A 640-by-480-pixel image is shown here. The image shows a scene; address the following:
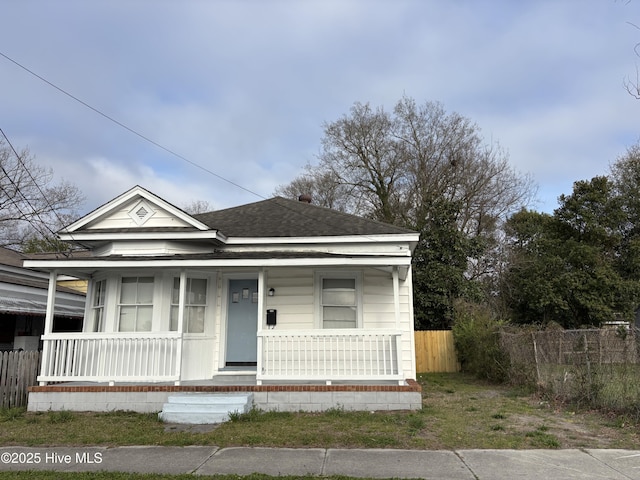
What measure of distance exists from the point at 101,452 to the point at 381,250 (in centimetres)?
715

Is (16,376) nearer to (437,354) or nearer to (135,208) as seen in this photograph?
(135,208)

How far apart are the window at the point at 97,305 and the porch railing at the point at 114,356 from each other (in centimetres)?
93

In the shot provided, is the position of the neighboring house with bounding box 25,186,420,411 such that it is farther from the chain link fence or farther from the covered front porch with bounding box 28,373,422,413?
the chain link fence

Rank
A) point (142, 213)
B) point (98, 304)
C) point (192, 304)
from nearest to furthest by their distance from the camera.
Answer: point (192, 304) → point (98, 304) → point (142, 213)

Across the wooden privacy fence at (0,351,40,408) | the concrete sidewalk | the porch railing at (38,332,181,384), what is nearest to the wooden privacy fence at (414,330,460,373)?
the porch railing at (38,332,181,384)

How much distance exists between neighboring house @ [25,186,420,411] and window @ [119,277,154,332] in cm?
2

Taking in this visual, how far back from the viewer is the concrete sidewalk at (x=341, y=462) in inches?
200

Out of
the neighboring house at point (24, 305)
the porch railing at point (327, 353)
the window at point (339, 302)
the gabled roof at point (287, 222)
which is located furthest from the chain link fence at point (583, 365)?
the neighboring house at point (24, 305)

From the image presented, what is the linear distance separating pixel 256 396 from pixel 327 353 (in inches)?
80.0

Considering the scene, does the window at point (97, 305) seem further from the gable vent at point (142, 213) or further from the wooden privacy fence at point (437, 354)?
the wooden privacy fence at point (437, 354)

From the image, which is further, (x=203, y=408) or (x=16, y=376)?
(x=16, y=376)

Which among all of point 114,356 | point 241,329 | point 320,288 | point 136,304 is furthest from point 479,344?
point 114,356

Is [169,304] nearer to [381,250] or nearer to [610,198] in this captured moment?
[381,250]

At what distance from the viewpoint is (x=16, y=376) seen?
908 cm
